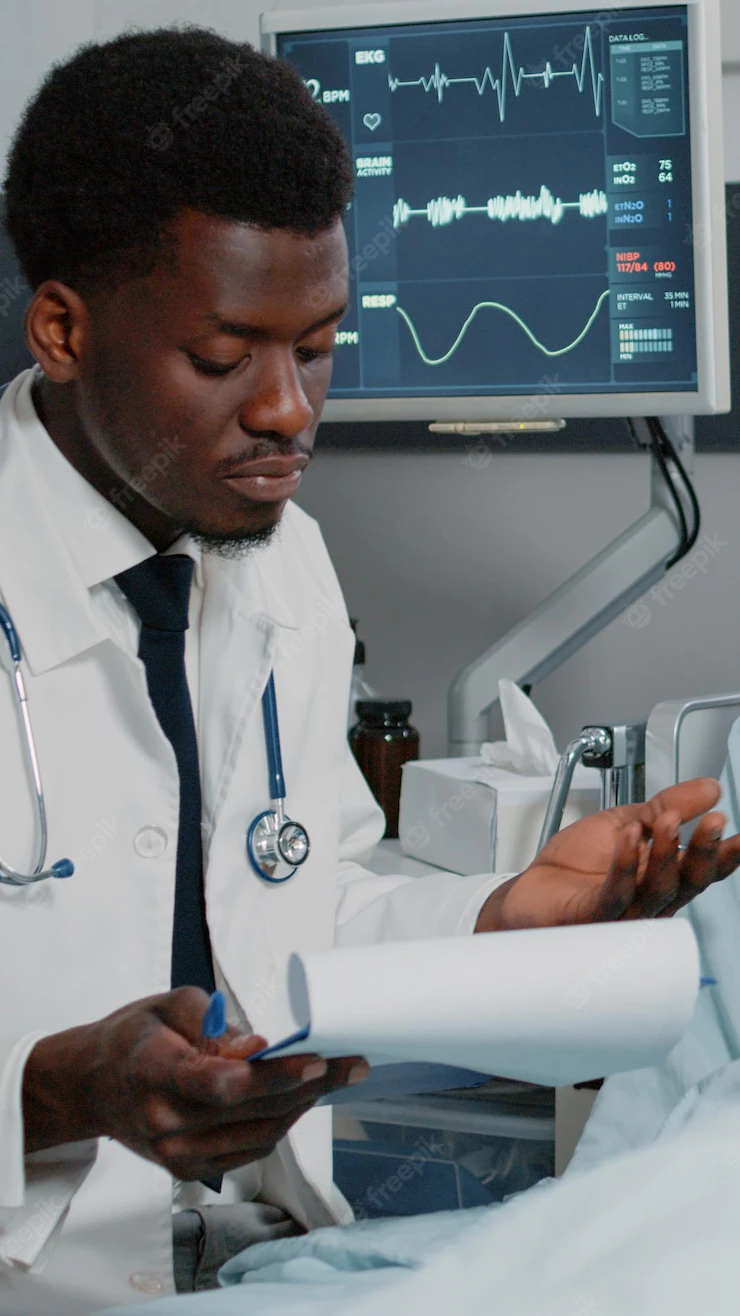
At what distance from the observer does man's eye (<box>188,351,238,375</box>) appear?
0.80 meters

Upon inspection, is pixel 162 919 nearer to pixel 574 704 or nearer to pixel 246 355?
pixel 246 355

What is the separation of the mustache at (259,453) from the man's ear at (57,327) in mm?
115

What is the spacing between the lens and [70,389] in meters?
0.88

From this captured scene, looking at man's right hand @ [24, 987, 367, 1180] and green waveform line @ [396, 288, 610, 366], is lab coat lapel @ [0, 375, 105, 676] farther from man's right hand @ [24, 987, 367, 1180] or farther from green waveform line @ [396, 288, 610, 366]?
green waveform line @ [396, 288, 610, 366]

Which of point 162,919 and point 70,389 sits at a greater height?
point 70,389

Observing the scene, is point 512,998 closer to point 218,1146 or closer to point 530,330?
point 218,1146

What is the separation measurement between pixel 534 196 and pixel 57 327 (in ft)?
1.96

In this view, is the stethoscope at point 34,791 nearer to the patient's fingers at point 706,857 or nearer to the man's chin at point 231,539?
the man's chin at point 231,539

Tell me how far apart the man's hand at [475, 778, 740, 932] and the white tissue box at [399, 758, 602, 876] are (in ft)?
0.94

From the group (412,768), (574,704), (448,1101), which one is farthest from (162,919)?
(574,704)

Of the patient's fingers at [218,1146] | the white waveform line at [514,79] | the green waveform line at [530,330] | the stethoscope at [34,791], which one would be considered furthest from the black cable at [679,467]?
the patient's fingers at [218,1146]

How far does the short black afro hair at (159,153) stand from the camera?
78cm

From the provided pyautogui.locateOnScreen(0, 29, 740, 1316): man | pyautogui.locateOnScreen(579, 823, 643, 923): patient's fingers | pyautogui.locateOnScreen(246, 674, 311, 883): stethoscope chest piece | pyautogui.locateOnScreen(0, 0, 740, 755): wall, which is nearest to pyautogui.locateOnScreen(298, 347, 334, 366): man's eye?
pyautogui.locateOnScreen(0, 29, 740, 1316): man

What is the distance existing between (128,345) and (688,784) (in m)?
0.40
